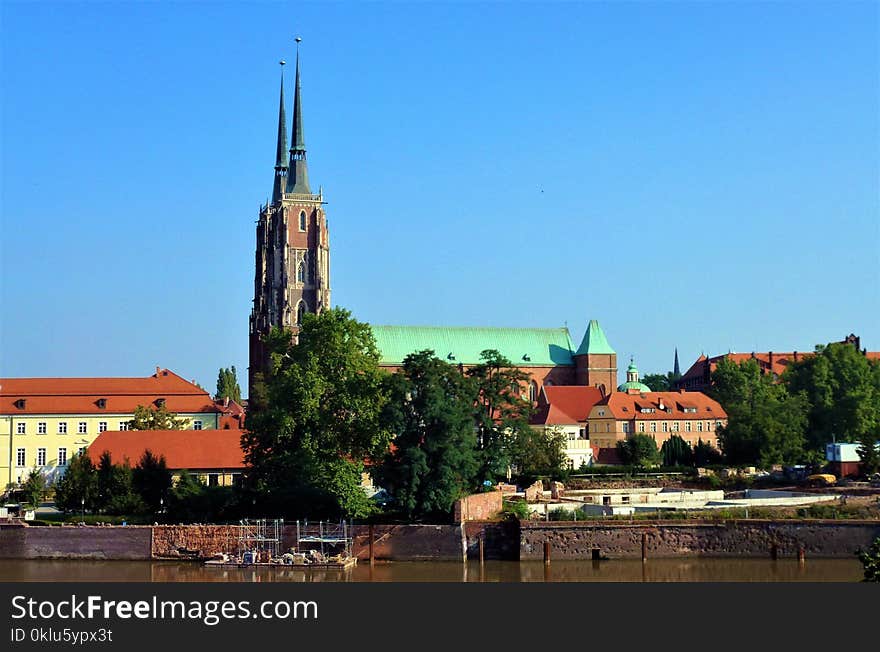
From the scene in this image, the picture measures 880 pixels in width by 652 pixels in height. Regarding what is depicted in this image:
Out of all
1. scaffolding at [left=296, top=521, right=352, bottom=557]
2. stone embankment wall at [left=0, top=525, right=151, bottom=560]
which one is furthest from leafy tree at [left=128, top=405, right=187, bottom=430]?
scaffolding at [left=296, top=521, right=352, bottom=557]

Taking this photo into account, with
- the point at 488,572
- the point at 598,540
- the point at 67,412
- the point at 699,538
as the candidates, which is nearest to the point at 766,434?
the point at 699,538

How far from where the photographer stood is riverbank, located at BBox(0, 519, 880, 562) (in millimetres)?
55906

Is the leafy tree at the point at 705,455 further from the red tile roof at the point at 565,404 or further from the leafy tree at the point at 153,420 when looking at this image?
the leafy tree at the point at 153,420

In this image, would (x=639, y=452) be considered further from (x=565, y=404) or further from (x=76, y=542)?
(x=76, y=542)

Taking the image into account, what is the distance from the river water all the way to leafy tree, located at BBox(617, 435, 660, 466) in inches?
1492

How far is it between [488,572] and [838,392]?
219 ft

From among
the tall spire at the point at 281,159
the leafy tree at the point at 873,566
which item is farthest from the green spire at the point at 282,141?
the leafy tree at the point at 873,566

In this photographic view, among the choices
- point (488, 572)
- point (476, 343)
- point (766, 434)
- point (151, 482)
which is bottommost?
point (488, 572)

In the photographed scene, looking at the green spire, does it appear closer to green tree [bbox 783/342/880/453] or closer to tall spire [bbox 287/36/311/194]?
tall spire [bbox 287/36/311/194]

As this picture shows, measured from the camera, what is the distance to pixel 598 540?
184 ft

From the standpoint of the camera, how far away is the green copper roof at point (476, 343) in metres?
130
